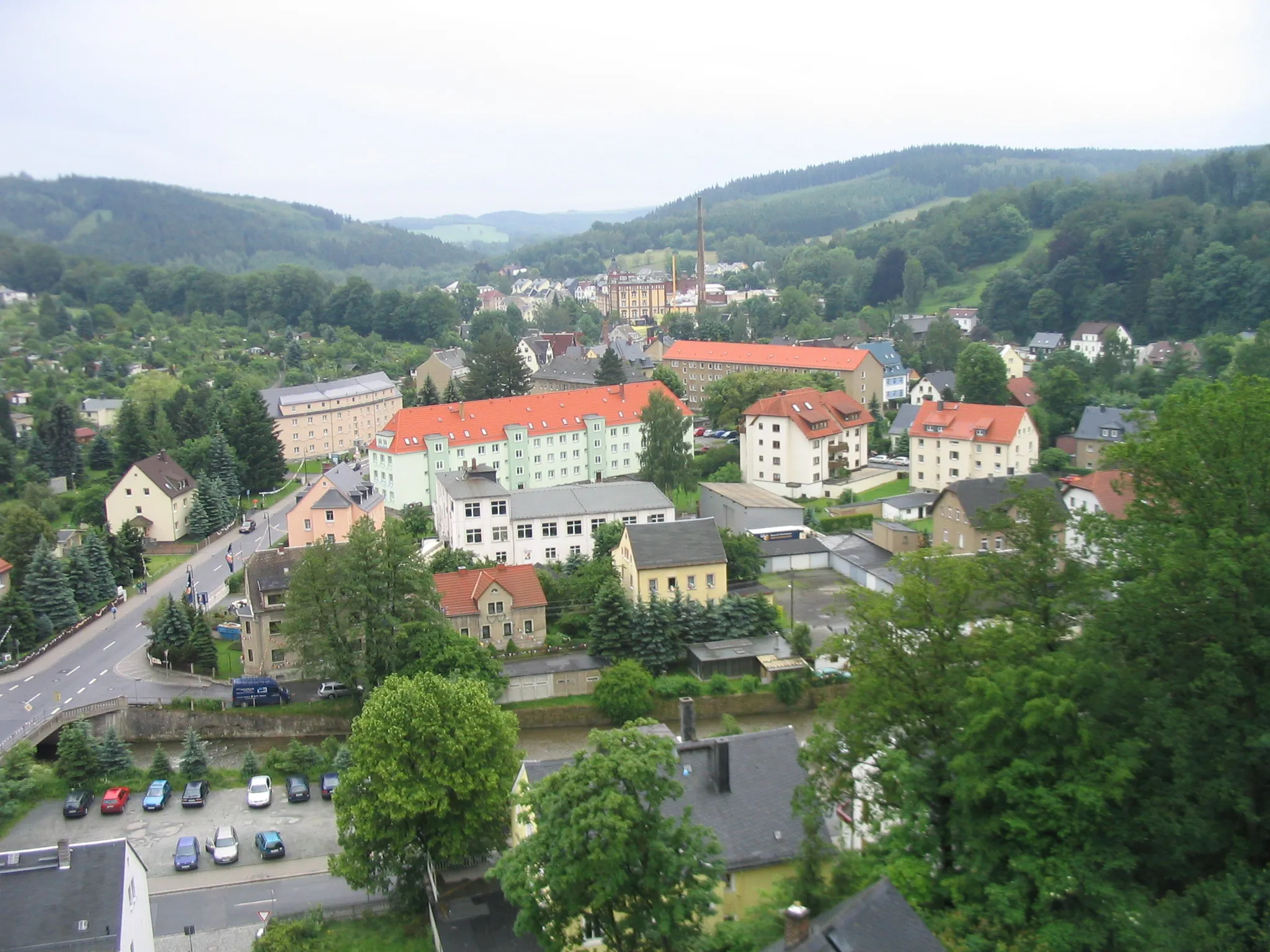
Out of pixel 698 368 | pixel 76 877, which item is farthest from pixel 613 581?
pixel 698 368

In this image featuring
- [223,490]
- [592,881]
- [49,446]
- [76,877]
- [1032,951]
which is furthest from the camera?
[49,446]

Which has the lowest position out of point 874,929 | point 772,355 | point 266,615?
point 266,615

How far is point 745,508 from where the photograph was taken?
39.5 metres

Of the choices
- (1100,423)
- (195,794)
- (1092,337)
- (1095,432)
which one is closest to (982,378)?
(1100,423)

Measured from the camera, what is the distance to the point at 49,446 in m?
50.9

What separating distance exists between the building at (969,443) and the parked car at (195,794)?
30.7m

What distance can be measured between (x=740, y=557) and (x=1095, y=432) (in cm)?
2102

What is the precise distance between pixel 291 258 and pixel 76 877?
188 meters

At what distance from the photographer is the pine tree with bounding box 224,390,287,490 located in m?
49.7

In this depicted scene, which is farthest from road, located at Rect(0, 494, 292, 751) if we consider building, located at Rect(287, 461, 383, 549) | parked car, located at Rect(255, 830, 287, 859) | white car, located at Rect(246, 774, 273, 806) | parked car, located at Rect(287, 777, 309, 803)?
parked car, located at Rect(255, 830, 287, 859)

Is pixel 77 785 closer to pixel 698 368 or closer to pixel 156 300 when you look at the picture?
pixel 698 368

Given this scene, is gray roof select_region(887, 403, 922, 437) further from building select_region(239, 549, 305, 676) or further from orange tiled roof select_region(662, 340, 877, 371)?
building select_region(239, 549, 305, 676)

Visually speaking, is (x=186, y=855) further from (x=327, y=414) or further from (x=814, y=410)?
(x=327, y=414)

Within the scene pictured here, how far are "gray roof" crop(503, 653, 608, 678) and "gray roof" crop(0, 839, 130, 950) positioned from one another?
1307 centimetres
